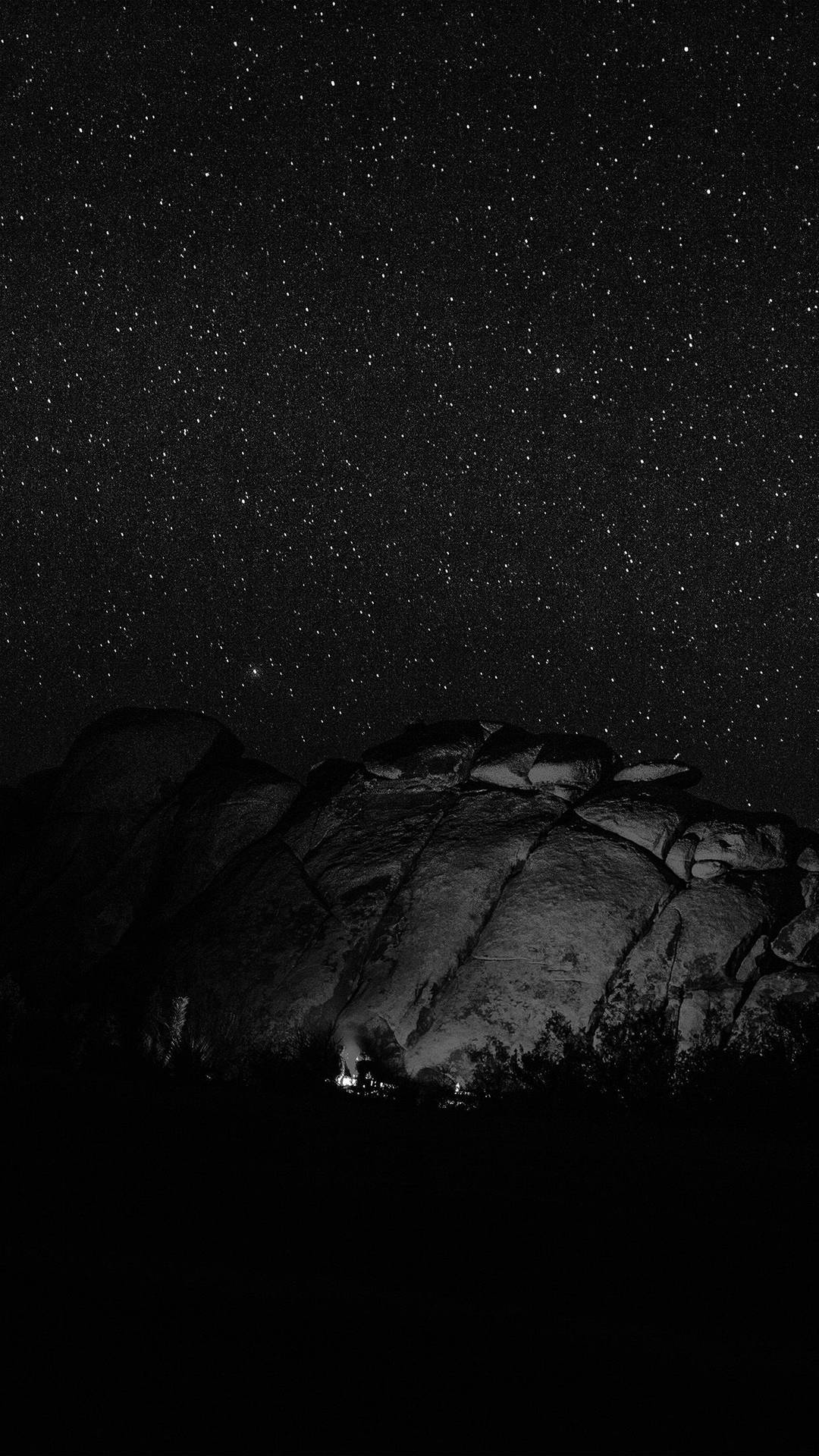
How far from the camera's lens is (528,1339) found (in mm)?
3594

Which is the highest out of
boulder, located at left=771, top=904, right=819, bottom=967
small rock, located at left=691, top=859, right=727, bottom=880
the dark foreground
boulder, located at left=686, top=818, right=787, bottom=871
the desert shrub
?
boulder, located at left=686, top=818, right=787, bottom=871

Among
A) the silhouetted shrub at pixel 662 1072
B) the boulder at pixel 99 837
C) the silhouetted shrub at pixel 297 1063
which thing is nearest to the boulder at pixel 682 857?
the silhouetted shrub at pixel 662 1072

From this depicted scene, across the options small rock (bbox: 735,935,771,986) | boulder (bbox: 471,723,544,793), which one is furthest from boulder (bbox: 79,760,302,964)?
small rock (bbox: 735,935,771,986)

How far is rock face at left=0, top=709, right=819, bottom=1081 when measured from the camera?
15820mm

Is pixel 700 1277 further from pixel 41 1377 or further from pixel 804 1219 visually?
pixel 41 1377

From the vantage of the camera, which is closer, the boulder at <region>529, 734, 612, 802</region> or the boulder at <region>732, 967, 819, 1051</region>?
the boulder at <region>732, 967, 819, 1051</region>

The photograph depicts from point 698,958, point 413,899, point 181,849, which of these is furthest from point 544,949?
point 181,849

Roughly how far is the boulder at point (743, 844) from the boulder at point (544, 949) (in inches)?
39.4


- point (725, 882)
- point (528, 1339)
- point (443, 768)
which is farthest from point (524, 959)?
point (528, 1339)

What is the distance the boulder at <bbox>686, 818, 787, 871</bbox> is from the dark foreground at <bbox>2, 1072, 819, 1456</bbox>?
11.1m

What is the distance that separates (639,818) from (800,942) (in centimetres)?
357

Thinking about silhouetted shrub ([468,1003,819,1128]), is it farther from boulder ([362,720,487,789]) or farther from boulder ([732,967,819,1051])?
boulder ([362,720,487,789])

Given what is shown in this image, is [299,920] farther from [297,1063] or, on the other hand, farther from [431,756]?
[431,756]

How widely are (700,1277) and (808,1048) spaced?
8.50m
